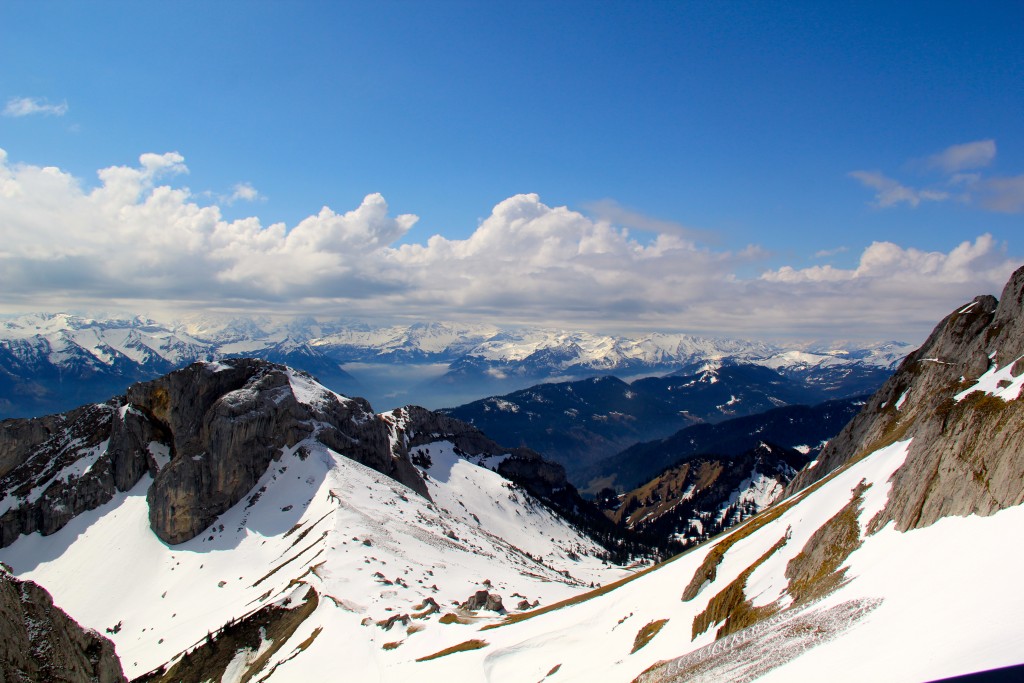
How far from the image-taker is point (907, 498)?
36.2 metres

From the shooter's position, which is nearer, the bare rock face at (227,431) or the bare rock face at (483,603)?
the bare rock face at (483,603)

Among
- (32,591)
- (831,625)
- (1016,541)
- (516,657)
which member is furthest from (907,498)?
(32,591)

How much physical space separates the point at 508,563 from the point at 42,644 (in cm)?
10308

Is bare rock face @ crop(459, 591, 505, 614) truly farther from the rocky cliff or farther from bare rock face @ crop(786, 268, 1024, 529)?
the rocky cliff

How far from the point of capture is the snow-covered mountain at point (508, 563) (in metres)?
25.3

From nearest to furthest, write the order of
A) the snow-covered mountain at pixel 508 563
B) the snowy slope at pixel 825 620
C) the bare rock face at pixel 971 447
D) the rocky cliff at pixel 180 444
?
the snowy slope at pixel 825 620
the snow-covered mountain at pixel 508 563
the bare rock face at pixel 971 447
the rocky cliff at pixel 180 444

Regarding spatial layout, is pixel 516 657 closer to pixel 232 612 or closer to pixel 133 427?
pixel 232 612

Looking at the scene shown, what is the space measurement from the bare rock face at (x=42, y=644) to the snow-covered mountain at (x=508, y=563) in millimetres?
27446

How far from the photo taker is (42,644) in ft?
93.6

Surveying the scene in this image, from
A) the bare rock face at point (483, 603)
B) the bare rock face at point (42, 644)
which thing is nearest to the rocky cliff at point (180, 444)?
the bare rock face at point (483, 603)

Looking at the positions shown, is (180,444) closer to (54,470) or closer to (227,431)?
(227,431)

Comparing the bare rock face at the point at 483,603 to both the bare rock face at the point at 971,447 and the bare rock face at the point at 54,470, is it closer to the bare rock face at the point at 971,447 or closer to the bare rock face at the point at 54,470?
the bare rock face at the point at 971,447

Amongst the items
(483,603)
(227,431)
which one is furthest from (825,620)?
(227,431)

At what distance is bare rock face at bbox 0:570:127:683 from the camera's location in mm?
26516
